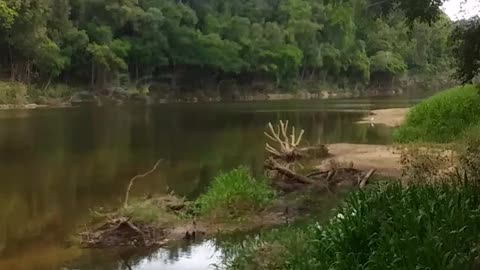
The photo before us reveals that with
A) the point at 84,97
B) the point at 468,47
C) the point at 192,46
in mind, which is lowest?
the point at 84,97

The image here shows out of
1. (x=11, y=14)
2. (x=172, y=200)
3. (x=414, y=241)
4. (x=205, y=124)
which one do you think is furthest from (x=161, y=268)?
(x=11, y=14)

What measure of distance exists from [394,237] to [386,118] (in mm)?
39665

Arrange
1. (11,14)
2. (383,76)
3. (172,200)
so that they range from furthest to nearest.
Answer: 1. (383,76)
2. (11,14)
3. (172,200)

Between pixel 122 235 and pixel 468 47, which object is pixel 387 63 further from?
pixel 122 235

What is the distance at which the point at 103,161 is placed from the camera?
26312mm

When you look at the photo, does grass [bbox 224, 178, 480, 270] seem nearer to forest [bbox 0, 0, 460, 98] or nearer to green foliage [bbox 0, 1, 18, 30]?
forest [bbox 0, 0, 460, 98]

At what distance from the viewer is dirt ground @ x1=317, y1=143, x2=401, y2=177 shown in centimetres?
2175

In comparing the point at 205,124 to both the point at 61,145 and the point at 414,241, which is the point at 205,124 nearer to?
the point at 61,145

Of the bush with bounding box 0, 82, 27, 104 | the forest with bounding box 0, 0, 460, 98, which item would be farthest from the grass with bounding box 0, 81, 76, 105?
the forest with bounding box 0, 0, 460, 98

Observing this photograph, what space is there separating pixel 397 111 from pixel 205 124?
15702 mm

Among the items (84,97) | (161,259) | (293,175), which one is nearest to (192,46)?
(84,97)

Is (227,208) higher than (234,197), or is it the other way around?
(234,197)

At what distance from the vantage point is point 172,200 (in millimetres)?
17219

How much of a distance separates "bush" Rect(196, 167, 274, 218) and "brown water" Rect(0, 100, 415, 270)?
1.95 meters
